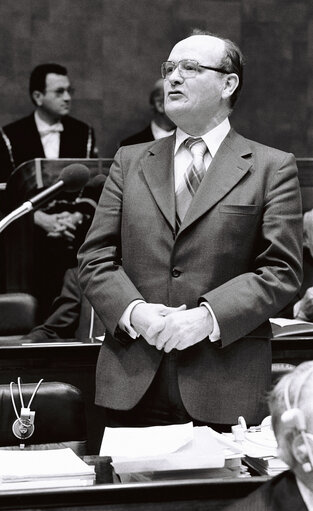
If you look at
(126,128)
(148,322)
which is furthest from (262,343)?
(126,128)

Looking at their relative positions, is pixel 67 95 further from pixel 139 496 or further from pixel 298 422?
pixel 298 422

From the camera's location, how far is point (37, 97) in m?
5.87

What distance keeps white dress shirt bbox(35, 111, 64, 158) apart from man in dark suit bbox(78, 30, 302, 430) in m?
3.32

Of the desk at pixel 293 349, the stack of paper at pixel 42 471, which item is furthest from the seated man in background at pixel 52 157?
the stack of paper at pixel 42 471

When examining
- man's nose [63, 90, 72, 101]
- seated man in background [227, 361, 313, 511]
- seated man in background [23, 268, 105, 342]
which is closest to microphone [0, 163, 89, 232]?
seated man in background [227, 361, 313, 511]

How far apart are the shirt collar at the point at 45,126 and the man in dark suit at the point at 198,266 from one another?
3.40 m

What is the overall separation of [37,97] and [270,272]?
3854 millimetres

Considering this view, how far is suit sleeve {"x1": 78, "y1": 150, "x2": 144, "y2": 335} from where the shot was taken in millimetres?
2293

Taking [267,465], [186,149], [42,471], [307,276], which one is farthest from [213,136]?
[307,276]

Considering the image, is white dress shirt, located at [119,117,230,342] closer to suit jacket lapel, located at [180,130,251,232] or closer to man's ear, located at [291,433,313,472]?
suit jacket lapel, located at [180,130,251,232]

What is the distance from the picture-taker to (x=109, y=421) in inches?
93.4

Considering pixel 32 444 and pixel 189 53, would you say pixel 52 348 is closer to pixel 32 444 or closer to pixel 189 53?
pixel 32 444

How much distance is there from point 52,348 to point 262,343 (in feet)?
2.94

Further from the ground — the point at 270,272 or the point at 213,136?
the point at 213,136
